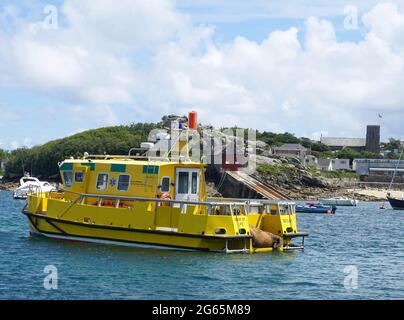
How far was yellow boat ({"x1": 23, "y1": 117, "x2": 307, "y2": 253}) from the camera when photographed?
27.3 metres

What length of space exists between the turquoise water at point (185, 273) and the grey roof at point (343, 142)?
154 metres

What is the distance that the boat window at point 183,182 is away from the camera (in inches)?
1164

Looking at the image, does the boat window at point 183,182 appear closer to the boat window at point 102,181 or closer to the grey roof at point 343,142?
the boat window at point 102,181

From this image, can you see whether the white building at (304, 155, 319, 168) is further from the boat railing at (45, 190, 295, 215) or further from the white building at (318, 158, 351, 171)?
the boat railing at (45, 190, 295, 215)

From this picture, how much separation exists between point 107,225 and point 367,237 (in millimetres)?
17992

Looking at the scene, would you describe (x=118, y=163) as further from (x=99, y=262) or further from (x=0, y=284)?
(x=0, y=284)

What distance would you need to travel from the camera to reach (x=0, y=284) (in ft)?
72.1

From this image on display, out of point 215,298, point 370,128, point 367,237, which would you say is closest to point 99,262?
point 215,298

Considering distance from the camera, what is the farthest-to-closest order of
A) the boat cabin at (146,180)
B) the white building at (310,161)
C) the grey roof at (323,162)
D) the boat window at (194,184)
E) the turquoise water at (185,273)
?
1. the grey roof at (323,162)
2. the white building at (310,161)
3. the boat window at (194,184)
4. the boat cabin at (146,180)
5. the turquoise water at (185,273)

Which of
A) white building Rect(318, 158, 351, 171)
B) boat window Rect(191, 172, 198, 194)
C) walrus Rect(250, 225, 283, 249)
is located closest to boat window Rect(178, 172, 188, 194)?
boat window Rect(191, 172, 198, 194)

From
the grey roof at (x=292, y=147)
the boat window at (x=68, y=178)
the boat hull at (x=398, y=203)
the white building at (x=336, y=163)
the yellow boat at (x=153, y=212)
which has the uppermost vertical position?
the grey roof at (x=292, y=147)

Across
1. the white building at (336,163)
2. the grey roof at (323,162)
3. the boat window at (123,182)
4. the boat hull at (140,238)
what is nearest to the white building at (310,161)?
the grey roof at (323,162)

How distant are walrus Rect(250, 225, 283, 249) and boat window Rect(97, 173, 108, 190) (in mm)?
6115
